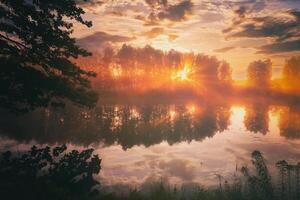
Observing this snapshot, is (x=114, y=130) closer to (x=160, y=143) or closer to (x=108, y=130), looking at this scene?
(x=108, y=130)

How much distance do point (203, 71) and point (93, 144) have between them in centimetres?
10525

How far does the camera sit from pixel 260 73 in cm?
13325

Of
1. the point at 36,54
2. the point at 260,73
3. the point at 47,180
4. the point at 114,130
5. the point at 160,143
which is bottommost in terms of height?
the point at 160,143

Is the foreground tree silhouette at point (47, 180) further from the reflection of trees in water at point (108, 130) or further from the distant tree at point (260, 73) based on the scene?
the distant tree at point (260, 73)

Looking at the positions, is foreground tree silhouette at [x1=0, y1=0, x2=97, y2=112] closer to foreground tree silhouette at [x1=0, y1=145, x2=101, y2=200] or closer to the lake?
foreground tree silhouette at [x1=0, y1=145, x2=101, y2=200]

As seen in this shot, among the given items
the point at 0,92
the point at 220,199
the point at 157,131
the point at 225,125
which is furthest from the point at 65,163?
the point at 225,125

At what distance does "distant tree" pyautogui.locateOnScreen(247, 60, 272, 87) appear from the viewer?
133 metres

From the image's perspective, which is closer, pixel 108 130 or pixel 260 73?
pixel 108 130

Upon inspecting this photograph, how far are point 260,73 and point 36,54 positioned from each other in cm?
13545

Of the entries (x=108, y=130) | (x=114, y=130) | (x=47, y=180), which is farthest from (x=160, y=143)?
(x=47, y=180)

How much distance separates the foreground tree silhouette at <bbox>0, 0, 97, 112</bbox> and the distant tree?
134633 mm

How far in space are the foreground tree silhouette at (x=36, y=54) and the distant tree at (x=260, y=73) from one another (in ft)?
442

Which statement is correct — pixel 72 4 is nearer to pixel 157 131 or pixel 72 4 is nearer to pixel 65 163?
pixel 65 163

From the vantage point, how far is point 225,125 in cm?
4584
